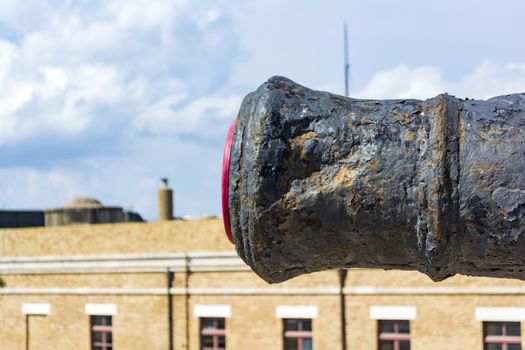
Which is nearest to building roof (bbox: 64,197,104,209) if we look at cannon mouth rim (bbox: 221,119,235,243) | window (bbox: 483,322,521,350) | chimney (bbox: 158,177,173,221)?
chimney (bbox: 158,177,173,221)

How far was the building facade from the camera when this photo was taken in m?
16.1

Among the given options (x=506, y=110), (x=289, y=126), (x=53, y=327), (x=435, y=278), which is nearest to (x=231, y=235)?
(x=289, y=126)

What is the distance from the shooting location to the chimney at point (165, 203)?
915 inches

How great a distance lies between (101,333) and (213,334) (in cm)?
282

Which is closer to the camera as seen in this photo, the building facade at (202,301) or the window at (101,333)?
the building facade at (202,301)

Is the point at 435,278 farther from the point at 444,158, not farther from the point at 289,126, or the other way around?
the point at 289,126

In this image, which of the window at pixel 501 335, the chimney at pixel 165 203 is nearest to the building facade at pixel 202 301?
the window at pixel 501 335

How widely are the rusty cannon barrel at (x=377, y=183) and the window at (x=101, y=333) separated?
1802 cm

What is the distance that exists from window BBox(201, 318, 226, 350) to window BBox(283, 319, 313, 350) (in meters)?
1.34

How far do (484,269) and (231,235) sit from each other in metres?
0.67

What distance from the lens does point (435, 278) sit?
265cm

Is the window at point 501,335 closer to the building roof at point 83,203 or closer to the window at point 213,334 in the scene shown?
the window at point 213,334

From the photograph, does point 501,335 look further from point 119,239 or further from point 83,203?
point 83,203

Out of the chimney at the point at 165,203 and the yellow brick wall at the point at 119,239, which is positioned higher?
the chimney at the point at 165,203
